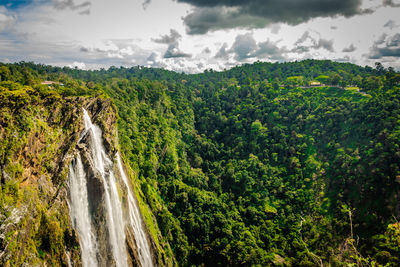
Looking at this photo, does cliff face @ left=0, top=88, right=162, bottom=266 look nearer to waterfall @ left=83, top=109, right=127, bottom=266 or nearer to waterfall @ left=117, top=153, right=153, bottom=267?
waterfall @ left=83, top=109, right=127, bottom=266

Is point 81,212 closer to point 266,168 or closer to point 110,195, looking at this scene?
point 110,195

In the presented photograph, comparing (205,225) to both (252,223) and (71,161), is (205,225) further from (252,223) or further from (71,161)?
(71,161)

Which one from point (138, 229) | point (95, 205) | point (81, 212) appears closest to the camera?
point (81, 212)

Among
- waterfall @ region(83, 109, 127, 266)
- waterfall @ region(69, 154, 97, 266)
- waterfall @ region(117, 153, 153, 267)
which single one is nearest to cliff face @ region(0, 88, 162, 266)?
waterfall @ region(69, 154, 97, 266)

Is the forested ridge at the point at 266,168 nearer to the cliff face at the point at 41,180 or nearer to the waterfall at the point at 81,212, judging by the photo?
the cliff face at the point at 41,180

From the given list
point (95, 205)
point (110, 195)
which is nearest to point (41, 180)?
point (95, 205)

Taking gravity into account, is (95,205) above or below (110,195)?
below

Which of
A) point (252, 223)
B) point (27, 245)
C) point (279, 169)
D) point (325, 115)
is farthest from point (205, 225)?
point (325, 115)
